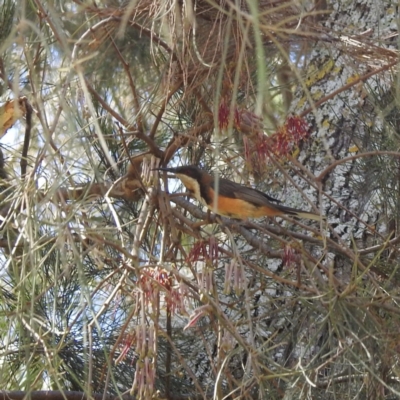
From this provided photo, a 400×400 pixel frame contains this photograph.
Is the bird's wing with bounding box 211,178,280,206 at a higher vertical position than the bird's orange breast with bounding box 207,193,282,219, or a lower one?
higher

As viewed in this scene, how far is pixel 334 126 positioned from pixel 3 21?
4.28 feet

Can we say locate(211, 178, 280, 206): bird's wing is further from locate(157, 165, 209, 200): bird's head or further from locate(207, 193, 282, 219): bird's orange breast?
locate(157, 165, 209, 200): bird's head

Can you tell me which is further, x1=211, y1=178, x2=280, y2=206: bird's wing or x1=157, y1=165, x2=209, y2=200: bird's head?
x1=211, y1=178, x2=280, y2=206: bird's wing

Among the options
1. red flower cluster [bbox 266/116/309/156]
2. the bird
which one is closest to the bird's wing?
the bird

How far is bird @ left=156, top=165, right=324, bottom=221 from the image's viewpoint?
2324 mm

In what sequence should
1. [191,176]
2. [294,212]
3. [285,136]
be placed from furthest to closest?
[294,212]
[191,176]
[285,136]

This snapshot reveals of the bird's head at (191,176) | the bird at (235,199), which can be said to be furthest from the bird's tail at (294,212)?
the bird's head at (191,176)

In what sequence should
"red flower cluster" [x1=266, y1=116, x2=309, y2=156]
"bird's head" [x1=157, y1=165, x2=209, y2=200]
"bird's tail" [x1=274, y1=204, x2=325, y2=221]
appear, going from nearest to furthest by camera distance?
"red flower cluster" [x1=266, y1=116, x2=309, y2=156] < "bird's head" [x1=157, y1=165, x2=209, y2=200] < "bird's tail" [x1=274, y1=204, x2=325, y2=221]

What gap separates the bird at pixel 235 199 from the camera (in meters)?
2.32

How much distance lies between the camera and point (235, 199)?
95.3 inches

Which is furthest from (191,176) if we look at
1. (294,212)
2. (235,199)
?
(294,212)

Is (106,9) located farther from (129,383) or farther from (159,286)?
(129,383)

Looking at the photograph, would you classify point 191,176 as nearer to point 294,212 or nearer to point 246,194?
point 246,194

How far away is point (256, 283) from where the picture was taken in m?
2.61
